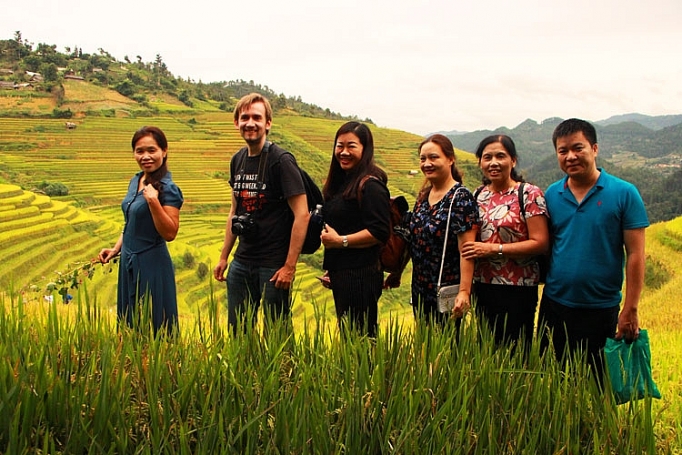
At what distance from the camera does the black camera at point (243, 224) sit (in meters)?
2.70

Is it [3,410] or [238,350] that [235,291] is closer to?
[238,350]

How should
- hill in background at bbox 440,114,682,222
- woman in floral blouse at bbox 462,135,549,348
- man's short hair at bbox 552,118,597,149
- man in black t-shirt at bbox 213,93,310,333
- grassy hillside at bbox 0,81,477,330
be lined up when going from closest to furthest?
man's short hair at bbox 552,118,597,149 → woman in floral blouse at bbox 462,135,549,348 → man in black t-shirt at bbox 213,93,310,333 → grassy hillside at bbox 0,81,477,330 → hill in background at bbox 440,114,682,222

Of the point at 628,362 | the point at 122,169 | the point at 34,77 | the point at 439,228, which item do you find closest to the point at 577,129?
the point at 439,228

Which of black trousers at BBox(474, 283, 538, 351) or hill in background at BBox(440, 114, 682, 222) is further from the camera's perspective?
hill in background at BBox(440, 114, 682, 222)

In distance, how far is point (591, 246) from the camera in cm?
231

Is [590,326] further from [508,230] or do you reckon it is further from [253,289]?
[253,289]

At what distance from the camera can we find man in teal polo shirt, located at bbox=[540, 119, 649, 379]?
7.32ft

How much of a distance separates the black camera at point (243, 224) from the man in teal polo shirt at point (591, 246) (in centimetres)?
138

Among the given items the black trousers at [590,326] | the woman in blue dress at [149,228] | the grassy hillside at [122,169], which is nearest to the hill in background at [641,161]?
the grassy hillside at [122,169]

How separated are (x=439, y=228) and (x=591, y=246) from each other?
63 cm

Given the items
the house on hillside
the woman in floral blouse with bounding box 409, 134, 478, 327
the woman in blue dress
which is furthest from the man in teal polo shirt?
the house on hillside

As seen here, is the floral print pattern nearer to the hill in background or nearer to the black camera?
the black camera

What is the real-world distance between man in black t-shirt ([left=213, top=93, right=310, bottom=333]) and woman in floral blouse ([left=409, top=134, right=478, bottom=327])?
0.56 meters

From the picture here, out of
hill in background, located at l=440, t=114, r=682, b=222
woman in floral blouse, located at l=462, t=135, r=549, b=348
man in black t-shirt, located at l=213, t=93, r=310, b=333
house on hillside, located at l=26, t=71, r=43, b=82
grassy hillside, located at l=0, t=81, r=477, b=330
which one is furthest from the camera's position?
hill in background, located at l=440, t=114, r=682, b=222
